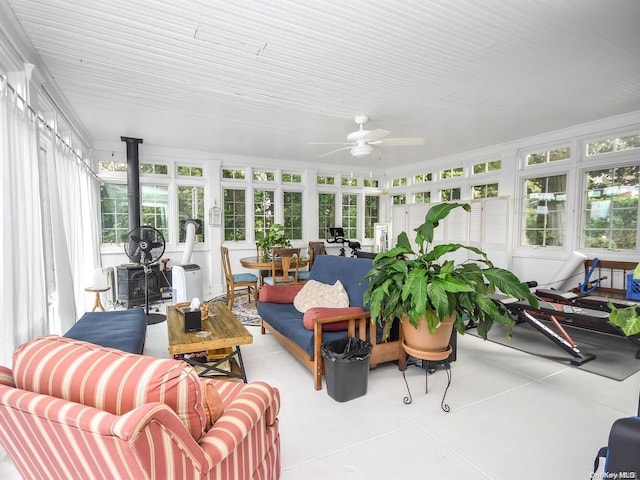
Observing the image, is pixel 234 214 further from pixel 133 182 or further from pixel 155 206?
pixel 133 182

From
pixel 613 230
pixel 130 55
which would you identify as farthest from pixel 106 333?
pixel 613 230

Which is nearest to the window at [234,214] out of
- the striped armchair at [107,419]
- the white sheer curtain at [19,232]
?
the white sheer curtain at [19,232]

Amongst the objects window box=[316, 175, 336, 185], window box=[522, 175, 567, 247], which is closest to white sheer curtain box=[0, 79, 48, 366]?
window box=[316, 175, 336, 185]

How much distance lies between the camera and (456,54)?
2736 mm

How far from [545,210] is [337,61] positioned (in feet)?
14.6

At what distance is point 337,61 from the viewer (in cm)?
284

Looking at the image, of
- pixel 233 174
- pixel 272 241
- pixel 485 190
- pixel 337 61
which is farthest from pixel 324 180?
pixel 337 61

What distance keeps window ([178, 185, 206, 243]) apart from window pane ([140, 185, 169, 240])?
0.81 ft

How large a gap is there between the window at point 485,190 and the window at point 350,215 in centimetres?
283

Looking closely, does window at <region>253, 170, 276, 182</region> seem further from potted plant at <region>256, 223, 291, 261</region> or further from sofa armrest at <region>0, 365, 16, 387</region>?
sofa armrest at <region>0, 365, 16, 387</region>

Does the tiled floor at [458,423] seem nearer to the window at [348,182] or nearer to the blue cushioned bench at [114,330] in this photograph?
the blue cushioned bench at [114,330]

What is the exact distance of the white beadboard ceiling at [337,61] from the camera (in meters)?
2.19

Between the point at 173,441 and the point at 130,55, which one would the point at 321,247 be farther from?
the point at 173,441

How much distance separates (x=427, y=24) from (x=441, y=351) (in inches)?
93.1
